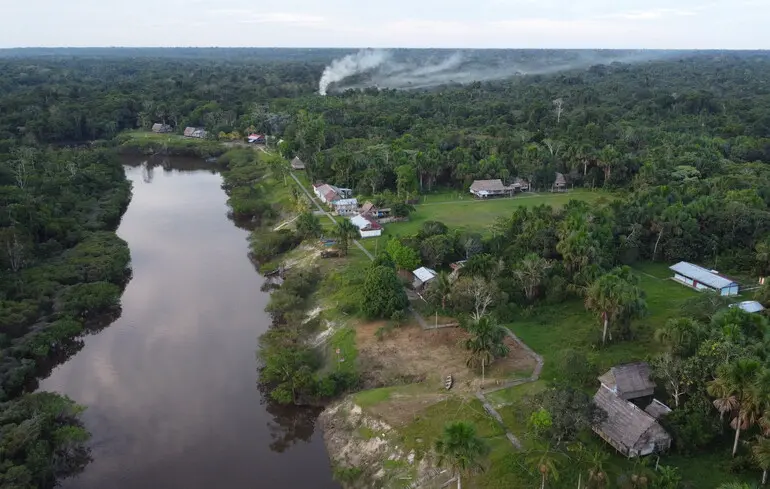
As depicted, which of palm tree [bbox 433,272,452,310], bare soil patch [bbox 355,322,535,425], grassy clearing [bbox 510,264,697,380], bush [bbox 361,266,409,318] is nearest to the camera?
bare soil patch [bbox 355,322,535,425]

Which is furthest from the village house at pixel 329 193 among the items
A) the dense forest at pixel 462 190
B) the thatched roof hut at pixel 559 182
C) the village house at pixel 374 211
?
the thatched roof hut at pixel 559 182

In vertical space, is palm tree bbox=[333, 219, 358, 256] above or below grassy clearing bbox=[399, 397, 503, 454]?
above

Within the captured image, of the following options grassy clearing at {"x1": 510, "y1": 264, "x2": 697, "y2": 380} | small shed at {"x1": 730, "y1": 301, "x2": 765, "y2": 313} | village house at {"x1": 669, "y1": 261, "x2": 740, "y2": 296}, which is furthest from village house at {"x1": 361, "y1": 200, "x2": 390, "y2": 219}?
small shed at {"x1": 730, "y1": 301, "x2": 765, "y2": 313}

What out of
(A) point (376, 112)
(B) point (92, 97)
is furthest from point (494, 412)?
(B) point (92, 97)

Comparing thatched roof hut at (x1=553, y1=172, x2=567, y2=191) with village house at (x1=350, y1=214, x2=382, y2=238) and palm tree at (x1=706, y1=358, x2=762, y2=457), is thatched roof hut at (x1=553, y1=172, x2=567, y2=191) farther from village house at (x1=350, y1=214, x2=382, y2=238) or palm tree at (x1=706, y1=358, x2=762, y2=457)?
palm tree at (x1=706, y1=358, x2=762, y2=457)

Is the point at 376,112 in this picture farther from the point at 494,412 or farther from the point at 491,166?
the point at 494,412
